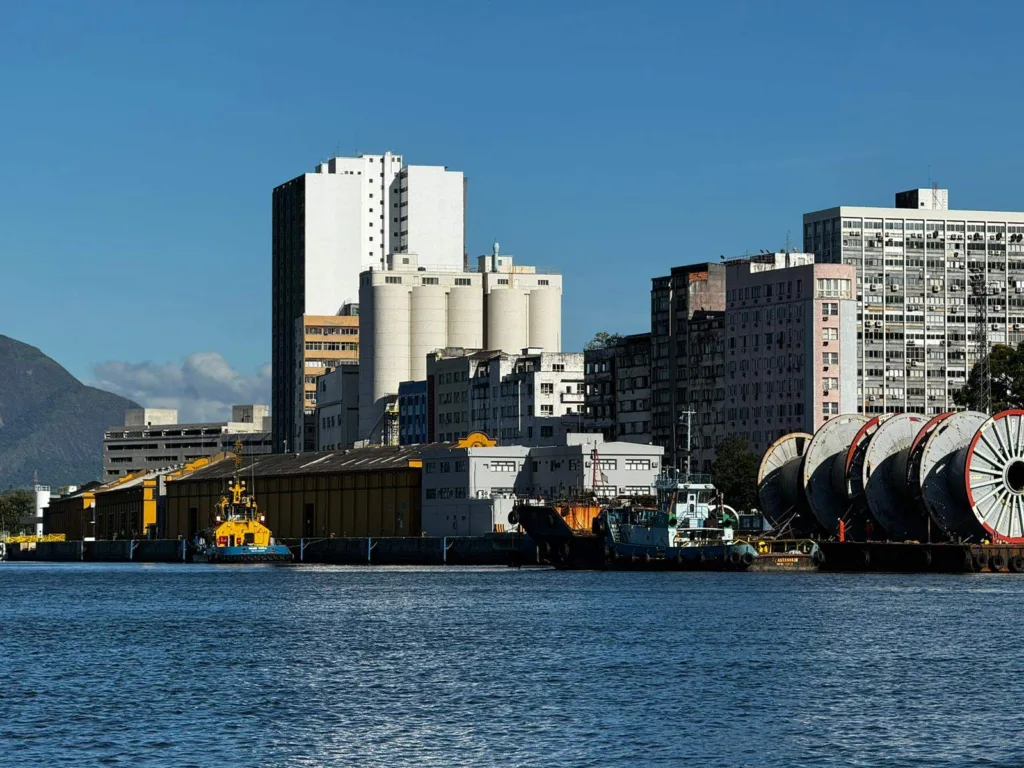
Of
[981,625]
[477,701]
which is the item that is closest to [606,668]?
[477,701]

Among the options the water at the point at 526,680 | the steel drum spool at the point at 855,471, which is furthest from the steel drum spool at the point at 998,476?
the water at the point at 526,680

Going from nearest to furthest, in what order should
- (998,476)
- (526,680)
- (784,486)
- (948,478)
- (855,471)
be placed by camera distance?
(526,680)
(998,476)
(948,478)
(855,471)
(784,486)

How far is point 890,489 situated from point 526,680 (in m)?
95.2

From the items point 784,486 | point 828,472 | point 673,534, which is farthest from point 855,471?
point 673,534

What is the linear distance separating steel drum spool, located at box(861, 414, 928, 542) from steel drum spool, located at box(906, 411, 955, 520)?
166 centimetres

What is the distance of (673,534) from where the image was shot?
151 m

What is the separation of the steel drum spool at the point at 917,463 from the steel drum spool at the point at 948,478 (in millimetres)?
554

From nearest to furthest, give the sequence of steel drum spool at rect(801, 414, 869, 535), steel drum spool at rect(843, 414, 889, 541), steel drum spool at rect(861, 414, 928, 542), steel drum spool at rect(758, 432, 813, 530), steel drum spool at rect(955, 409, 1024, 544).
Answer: steel drum spool at rect(955, 409, 1024, 544)
steel drum spool at rect(861, 414, 928, 542)
steel drum spool at rect(843, 414, 889, 541)
steel drum spool at rect(801, 414, 869, 535)
steel drum spool at rect(758, 432, 813, 530)

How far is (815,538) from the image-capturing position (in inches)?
6772

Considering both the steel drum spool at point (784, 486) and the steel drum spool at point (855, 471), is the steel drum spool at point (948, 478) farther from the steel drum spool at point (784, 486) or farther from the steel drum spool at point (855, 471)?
the steel drum spool at point (784, 486)

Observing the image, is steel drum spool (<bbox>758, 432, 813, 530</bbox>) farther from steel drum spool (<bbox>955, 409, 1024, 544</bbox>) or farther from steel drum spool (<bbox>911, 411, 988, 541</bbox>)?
steel drum spool (<bbox>955, 409, 1024, 544</bbox>)

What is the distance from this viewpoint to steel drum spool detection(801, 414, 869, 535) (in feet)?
556

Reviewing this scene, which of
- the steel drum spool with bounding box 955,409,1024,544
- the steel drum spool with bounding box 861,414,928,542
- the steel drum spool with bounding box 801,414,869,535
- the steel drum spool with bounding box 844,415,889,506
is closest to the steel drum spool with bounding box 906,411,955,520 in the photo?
the steel drum spool with bounding box 861,414,928,542

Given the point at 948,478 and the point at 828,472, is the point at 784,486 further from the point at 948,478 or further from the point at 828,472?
the point at 948,478
